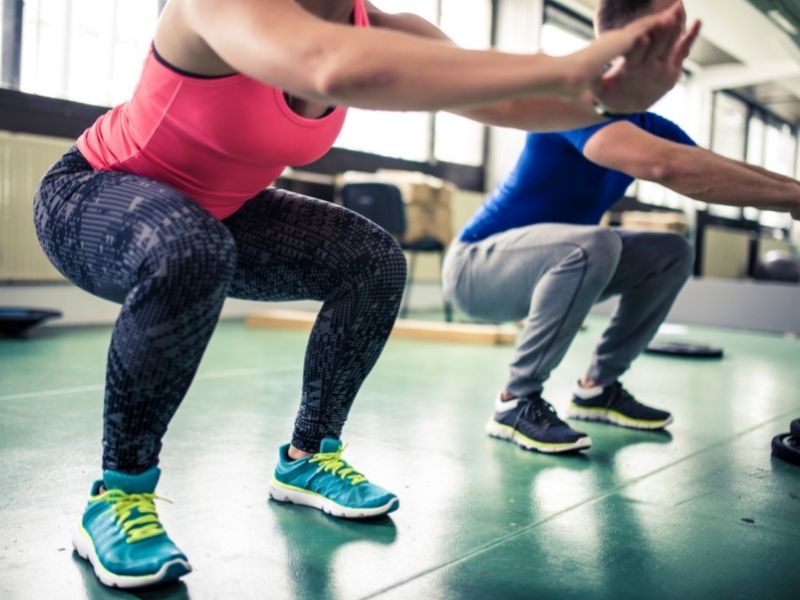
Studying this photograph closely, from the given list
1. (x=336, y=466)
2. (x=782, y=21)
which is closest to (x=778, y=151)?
(x=782, y=21)

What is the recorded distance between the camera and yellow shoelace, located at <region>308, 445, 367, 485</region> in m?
1.33

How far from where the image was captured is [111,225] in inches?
40.3

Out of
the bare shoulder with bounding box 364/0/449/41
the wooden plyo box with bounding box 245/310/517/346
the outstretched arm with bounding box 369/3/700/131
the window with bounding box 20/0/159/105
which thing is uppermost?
the window with bounding box 20/0/159/105

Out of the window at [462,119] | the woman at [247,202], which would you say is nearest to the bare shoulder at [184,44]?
the woman at [247,202]

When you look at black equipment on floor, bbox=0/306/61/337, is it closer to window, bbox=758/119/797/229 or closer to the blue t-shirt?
the blue t-shirt

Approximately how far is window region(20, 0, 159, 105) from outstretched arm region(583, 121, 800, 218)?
2.93 meters

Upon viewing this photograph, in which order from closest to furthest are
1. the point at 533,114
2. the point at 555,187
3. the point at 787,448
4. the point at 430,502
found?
the point at 533,114, the point at 430,502, the point at 787,448, the point at 555,187

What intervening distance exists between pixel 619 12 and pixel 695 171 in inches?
13.4

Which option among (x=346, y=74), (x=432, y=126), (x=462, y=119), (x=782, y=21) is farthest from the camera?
(x=462, y=119)

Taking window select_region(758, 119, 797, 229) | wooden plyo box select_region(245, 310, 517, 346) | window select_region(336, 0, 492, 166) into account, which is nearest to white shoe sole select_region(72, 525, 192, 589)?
wooden plyo box select_region(245, 310, 517, 346)

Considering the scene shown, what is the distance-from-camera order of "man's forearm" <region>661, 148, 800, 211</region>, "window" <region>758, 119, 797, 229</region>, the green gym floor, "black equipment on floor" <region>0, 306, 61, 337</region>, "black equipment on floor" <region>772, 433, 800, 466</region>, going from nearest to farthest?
the green gym floor → "man's forearm" <region>661, 148, 800, 211</region> → "black equipment on floor" <region>772, 433, 800, 466</region> → "black equipment on floor" <region>0, 306, 61, 337</region> → "window" <region>758, 119, 797, 229</region>

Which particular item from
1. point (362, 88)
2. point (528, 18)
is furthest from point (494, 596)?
point (528, 18)

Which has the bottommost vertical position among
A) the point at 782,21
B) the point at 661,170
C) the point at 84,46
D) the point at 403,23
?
the point at 661,170

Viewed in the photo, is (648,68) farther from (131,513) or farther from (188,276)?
(131,513)
